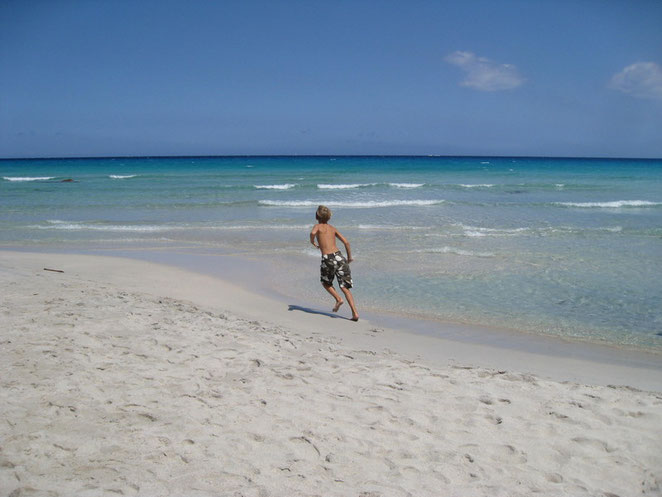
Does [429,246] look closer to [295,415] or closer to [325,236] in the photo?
[325,236]

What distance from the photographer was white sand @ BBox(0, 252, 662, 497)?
10.1 feet

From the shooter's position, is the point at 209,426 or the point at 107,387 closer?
the point at 209,426

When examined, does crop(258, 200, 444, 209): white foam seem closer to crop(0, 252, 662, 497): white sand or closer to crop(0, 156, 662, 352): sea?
crop(0, 156, 662, 352): sea

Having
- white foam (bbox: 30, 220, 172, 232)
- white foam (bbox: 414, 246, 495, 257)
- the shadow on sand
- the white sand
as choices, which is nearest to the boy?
the shadow on sand

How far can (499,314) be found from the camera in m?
→ 7.28

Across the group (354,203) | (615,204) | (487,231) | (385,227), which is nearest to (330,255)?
(385,227)

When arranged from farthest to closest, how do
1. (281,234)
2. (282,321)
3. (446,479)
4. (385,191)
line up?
1. (385,191)
2. (281,234)
3. (282,321)
4. (446,479)

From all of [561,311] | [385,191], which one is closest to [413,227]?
[561,311]

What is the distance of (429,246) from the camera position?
41.2ft

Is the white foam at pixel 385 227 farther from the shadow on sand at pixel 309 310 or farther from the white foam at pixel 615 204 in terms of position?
the white foam at pixel 615 204

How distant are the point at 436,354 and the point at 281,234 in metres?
9.72

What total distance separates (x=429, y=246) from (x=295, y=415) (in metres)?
9.23

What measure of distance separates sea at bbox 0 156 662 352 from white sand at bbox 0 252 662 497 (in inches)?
72.5

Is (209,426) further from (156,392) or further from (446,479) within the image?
(446,479)
